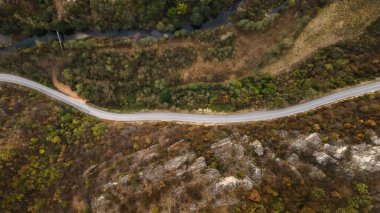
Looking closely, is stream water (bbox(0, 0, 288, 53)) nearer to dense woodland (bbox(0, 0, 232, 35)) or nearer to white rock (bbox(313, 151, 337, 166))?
dense woodland (bbox(0, 0, 232, 35))

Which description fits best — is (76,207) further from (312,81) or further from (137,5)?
(312,81)

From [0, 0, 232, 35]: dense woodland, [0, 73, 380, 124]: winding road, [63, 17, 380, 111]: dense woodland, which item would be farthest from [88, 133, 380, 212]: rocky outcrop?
[0, 0, 232, 35]: dense woodland

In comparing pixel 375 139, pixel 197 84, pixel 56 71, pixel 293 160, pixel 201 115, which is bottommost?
pixel 293 160

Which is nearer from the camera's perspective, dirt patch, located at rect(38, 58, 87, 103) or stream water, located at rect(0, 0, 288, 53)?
stream water, located at rect(0, 0, 288, 53)

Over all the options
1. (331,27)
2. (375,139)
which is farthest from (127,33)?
(375,139)

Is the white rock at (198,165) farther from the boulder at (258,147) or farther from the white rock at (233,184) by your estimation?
the boulder at (258,147)

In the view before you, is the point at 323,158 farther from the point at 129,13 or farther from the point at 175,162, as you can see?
the point at 129,13
